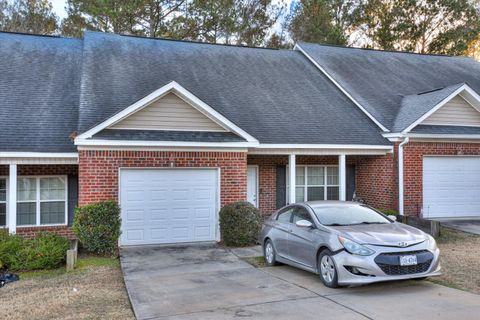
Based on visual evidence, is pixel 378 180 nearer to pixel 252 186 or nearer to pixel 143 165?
pixel 252 186

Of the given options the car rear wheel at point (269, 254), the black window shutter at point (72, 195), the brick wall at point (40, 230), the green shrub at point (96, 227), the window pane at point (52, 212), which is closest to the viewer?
the car rear wheel at point (269, 254)

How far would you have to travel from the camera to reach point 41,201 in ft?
43.9

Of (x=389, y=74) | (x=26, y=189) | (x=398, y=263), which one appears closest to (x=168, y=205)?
(x=26, y=189)

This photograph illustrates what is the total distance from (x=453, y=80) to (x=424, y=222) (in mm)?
9449

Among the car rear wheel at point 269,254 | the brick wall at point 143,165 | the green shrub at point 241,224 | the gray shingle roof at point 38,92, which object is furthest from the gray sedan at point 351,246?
the gray shingle roof at point 38,92

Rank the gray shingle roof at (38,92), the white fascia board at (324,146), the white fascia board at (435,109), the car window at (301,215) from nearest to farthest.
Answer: the car window at (301,215) → the gray shingle roof at (38,92) → the white fascia board at (324,146) → the white fascia board at (435,109)

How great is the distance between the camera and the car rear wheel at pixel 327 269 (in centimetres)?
757

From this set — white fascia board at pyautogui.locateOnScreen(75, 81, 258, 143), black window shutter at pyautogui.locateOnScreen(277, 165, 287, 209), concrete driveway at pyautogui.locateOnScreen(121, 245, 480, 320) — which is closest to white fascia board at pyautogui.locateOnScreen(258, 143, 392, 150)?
white fascia board at pyautogui.locateOnScreen(75, 81, 258, 143)

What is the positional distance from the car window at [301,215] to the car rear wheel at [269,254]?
2.89 feet

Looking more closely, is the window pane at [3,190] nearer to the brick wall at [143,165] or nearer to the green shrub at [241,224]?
the brick wall at [143,165]

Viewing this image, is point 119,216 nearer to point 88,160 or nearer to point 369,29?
point 88,160

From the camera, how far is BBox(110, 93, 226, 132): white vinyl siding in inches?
484

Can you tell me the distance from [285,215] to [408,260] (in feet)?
9.59

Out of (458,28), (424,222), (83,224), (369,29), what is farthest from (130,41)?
(458,28)
